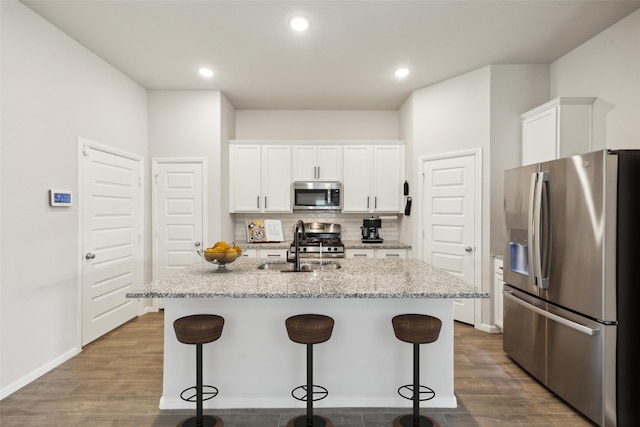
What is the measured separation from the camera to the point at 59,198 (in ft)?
9.79

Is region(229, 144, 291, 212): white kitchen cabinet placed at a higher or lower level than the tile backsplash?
higher

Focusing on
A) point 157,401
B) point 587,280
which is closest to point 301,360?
point 157,401

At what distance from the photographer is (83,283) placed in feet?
11.0

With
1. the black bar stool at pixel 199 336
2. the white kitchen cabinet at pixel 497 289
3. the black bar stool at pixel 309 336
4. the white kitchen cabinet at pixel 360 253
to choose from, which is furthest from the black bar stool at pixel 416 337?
the white kitchen cabinet at pixel 360 253

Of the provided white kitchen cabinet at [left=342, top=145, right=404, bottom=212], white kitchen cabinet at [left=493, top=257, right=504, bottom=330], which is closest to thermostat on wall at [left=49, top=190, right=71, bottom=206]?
white kitchen cabinet at [left=342, top=145, right=404, bottom=212]

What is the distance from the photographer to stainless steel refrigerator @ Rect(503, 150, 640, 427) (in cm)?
204

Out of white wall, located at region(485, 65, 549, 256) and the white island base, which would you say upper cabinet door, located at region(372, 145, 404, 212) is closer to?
white wall, located at region(485, 65, 549, 256)

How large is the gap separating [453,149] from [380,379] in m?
2.92

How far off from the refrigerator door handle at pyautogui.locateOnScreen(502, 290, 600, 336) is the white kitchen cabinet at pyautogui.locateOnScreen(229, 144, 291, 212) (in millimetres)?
3114

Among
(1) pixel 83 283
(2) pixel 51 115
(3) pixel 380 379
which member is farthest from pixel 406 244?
(2) pixel 51 115

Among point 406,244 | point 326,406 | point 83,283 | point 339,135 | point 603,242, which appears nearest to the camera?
point 603,242

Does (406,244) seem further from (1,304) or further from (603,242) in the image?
(1,304)

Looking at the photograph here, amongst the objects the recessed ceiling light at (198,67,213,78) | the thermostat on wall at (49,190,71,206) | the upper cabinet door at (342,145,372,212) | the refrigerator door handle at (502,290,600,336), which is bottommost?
the refrigerator door handle at (502,290,600,336)

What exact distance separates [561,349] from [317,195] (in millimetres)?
3381
